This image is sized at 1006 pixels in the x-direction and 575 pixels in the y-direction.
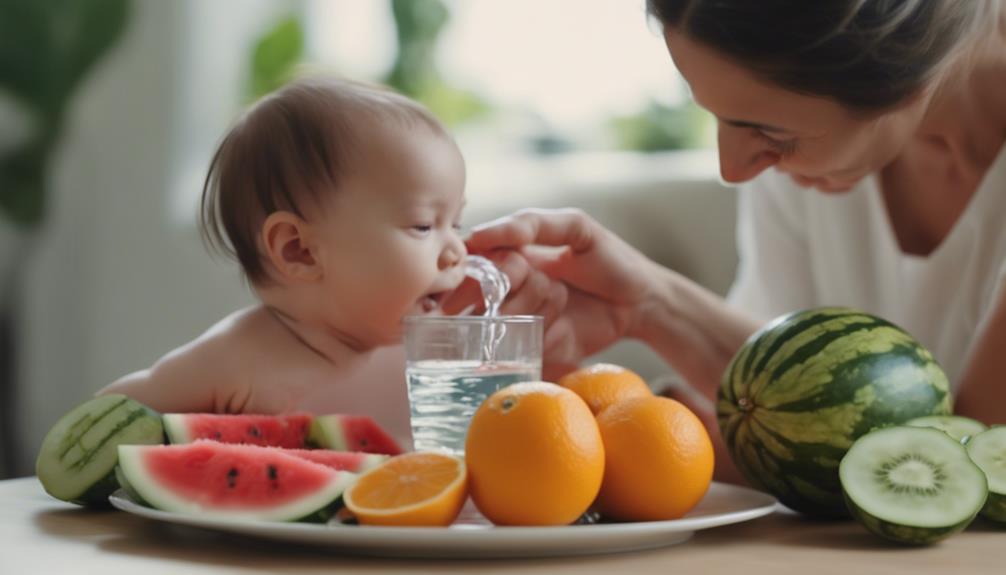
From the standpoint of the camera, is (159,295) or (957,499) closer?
(957,499)

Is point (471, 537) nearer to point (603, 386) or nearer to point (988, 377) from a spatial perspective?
point (603, 386)

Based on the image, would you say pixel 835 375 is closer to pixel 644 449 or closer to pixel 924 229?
pixel 644 449

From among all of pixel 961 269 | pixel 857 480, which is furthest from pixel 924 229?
pixel 857 480

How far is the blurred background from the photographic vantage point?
417cm

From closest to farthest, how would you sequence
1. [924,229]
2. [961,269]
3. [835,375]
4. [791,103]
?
1. [835,375]
2. [791,103]
3. [961,269]
4. [924,229]

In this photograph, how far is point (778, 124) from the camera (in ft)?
5.18

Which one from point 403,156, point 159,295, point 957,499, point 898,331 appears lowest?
point 159,295

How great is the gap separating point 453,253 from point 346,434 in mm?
341

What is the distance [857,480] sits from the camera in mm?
1126

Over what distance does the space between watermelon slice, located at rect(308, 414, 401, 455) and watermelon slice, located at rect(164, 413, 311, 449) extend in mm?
30

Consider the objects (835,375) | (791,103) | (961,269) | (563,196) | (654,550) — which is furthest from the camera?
(563,196)

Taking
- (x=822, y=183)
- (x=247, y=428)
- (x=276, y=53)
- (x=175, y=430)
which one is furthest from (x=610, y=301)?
(x=276, y=53)

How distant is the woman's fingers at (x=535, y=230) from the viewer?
5.68 ft

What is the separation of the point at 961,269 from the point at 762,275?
0.50 m
